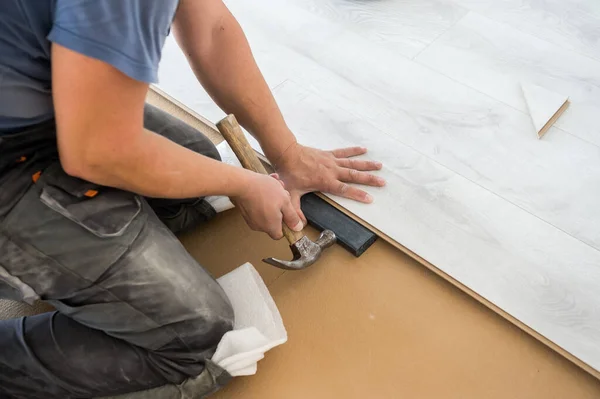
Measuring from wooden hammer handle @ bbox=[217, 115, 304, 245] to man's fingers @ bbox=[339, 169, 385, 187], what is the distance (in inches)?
11.8

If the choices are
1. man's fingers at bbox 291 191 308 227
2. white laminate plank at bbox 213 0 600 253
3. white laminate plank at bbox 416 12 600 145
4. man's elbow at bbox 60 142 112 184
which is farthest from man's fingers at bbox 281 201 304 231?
white laminate plank at bbox 416 12 600 145

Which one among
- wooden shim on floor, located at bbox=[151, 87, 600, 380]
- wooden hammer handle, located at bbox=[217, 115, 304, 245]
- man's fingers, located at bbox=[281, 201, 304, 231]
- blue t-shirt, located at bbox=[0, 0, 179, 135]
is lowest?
wooden shim on floor, located at bbox=[151, 87, 600, 380]

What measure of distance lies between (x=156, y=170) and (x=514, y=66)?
1.66 m

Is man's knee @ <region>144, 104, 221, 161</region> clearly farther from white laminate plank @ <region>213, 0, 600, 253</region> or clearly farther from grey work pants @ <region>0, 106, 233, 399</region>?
white laminate plank @ <region>213, 0, 600, 253</region>

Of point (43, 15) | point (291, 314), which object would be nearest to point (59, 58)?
→ point (43, 15)

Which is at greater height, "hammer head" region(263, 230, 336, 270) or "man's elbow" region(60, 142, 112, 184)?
"man's elbow" region(60, 142, 112, 184)

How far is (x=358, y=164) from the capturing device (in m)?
1.70

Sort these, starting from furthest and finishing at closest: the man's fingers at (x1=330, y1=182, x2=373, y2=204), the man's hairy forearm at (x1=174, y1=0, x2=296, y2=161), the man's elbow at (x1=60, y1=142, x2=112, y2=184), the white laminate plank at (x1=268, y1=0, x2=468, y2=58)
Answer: the white laminate plank at (x1=268, y1=0, x2=468, y2=58), the man's fingers at (x1=330, y1=182, x2=373, y2=204), the man's hairy forearm at (x1=174, y1=0, x2=296, y2=161), the man's elbow at (x1=60, y1=142, x2=112, y2=184)

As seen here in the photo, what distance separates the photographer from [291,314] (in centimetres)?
145

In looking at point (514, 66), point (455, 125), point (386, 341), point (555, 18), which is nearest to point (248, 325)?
point (386, 341)

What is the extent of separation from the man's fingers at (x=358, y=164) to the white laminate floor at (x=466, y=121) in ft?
0.15

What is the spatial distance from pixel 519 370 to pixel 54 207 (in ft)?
3.95

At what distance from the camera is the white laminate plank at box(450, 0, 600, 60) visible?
2.23 meters

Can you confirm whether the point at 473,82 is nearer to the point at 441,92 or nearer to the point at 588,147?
the point at 441,92
